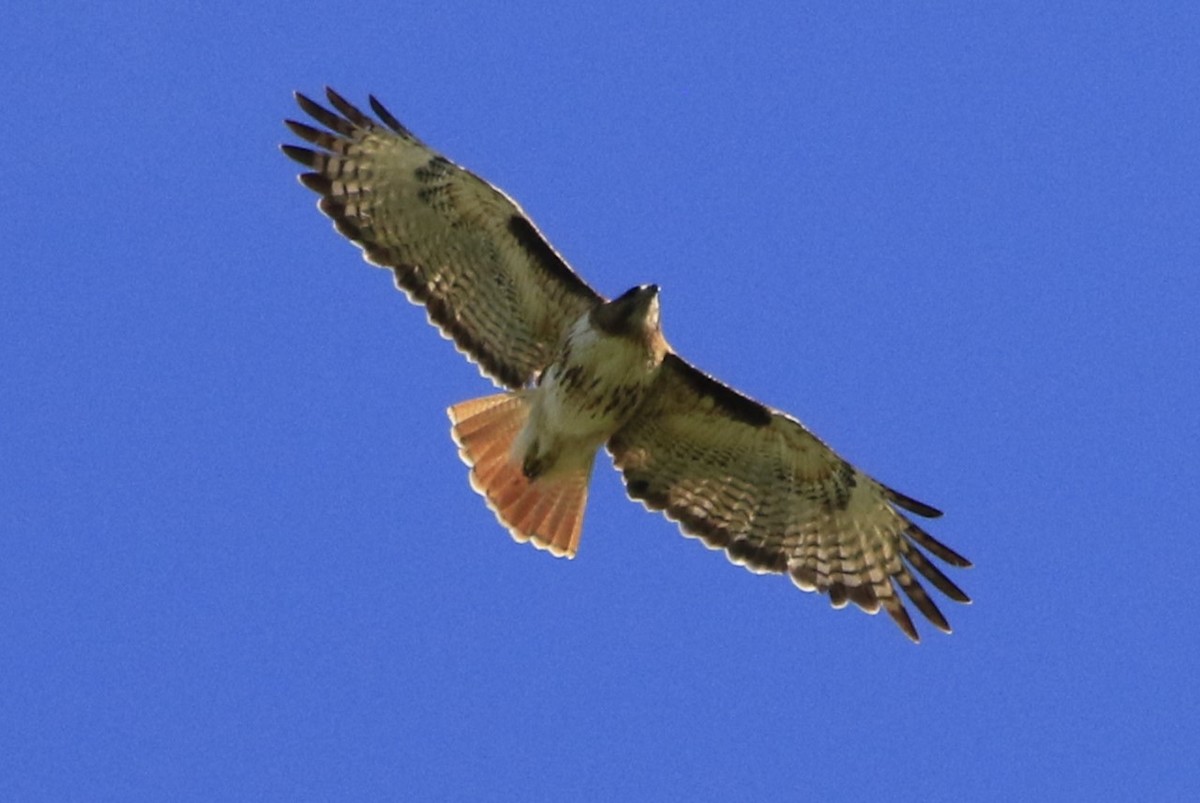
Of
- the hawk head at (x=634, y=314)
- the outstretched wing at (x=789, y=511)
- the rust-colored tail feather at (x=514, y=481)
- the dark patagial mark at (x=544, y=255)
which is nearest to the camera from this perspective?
the hawk head at (x=634, y=314)

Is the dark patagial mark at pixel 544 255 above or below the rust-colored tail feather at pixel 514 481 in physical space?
above

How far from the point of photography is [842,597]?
1327 cm

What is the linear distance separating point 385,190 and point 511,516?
79.4 inches

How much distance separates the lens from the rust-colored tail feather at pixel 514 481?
502 inches

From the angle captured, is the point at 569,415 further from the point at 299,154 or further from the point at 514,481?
the point at 299,154

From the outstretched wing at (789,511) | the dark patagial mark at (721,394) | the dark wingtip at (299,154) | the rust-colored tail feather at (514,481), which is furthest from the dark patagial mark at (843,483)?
the dark wingtip at (299,154)

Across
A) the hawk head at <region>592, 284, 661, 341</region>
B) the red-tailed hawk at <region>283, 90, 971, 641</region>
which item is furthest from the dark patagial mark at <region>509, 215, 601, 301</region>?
the hawk head at <region>592, 284, 661, 341</region>

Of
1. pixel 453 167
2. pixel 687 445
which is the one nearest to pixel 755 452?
pixel 687 445

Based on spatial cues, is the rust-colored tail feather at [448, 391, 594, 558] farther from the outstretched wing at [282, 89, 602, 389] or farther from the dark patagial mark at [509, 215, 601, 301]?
the dark patagial mark at [509, 215, 601, 301]

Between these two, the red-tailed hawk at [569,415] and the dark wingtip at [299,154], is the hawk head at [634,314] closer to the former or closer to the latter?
the red-tailed hawk at [569,415]

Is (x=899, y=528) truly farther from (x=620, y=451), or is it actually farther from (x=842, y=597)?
(x=620, y=451)

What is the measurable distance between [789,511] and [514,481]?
1674mm

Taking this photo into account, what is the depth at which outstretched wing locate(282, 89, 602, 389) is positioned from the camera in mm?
12773

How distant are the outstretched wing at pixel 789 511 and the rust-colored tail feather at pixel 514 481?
412 millimetres
